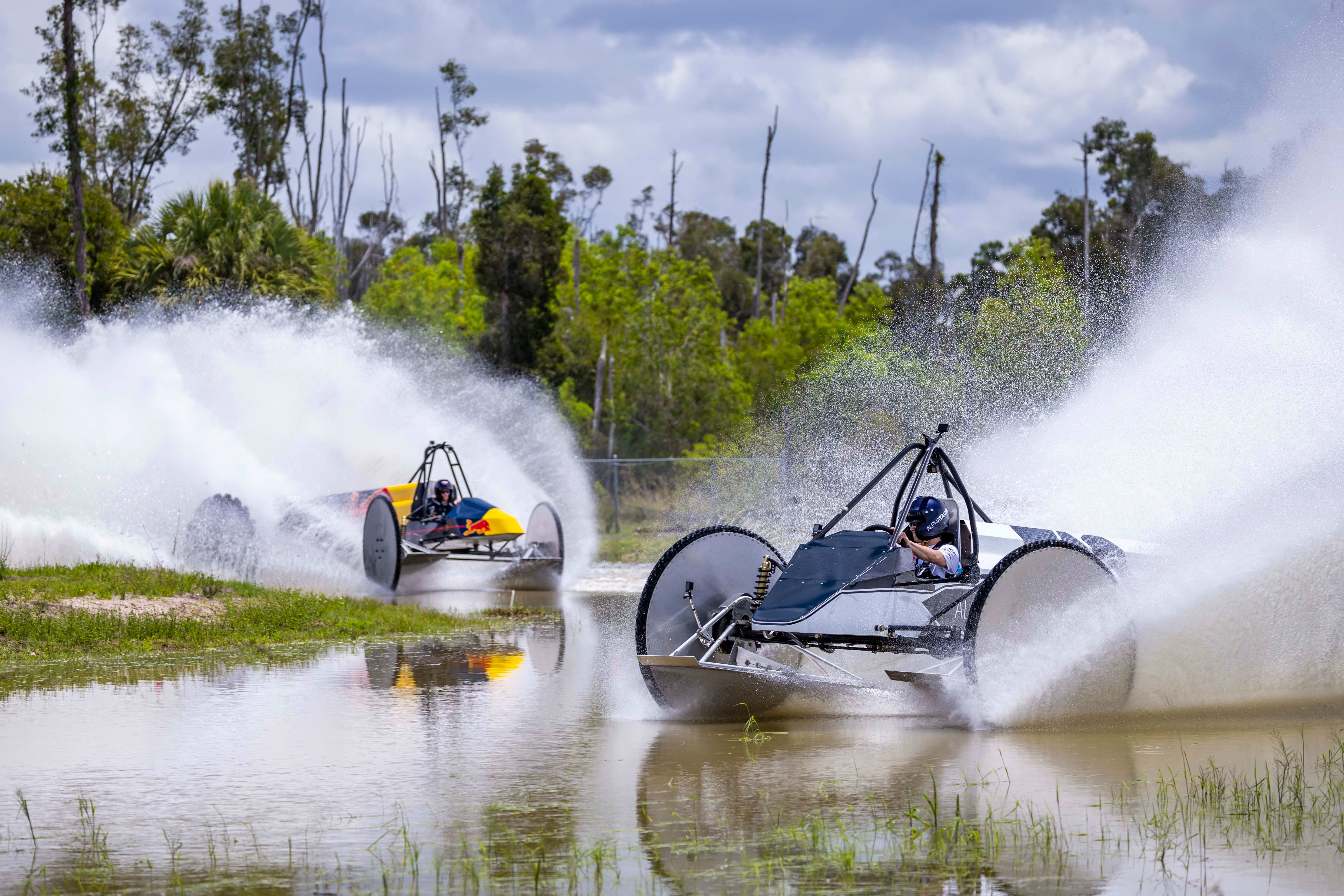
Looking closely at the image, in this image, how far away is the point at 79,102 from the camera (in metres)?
37.8

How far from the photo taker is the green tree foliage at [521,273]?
54.2 metres

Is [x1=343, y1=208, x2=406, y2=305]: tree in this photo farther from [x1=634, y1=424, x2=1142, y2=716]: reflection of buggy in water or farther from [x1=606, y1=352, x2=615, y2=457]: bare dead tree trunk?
[x1=634, y1=424, x2=1142, y2=716]: reflection of buggy in water

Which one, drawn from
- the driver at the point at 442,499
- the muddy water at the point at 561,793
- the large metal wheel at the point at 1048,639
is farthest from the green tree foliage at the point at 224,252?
the large metal wheel at the point at 1048,639

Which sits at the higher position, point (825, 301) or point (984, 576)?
point (825, 301)

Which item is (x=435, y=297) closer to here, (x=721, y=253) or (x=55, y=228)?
(x=55, y=228)

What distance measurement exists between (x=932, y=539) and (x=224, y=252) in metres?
31.2

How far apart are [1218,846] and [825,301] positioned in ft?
148

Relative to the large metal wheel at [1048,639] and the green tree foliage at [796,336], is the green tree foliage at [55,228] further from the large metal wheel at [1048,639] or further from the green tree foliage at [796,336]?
the large metal wheel at [1048,639]

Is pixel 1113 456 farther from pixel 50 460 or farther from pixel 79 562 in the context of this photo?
pixel 50 460

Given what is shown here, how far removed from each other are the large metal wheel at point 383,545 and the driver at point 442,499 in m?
0.98

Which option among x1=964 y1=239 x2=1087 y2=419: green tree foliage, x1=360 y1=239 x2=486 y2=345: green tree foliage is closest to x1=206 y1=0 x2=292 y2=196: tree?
x1=360 y1=239 x2=486 y2=345: green tree foliage

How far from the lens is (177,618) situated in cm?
1573

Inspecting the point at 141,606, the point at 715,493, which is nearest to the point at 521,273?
the point at 715,493

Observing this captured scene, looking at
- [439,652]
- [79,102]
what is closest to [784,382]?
[79,102]
